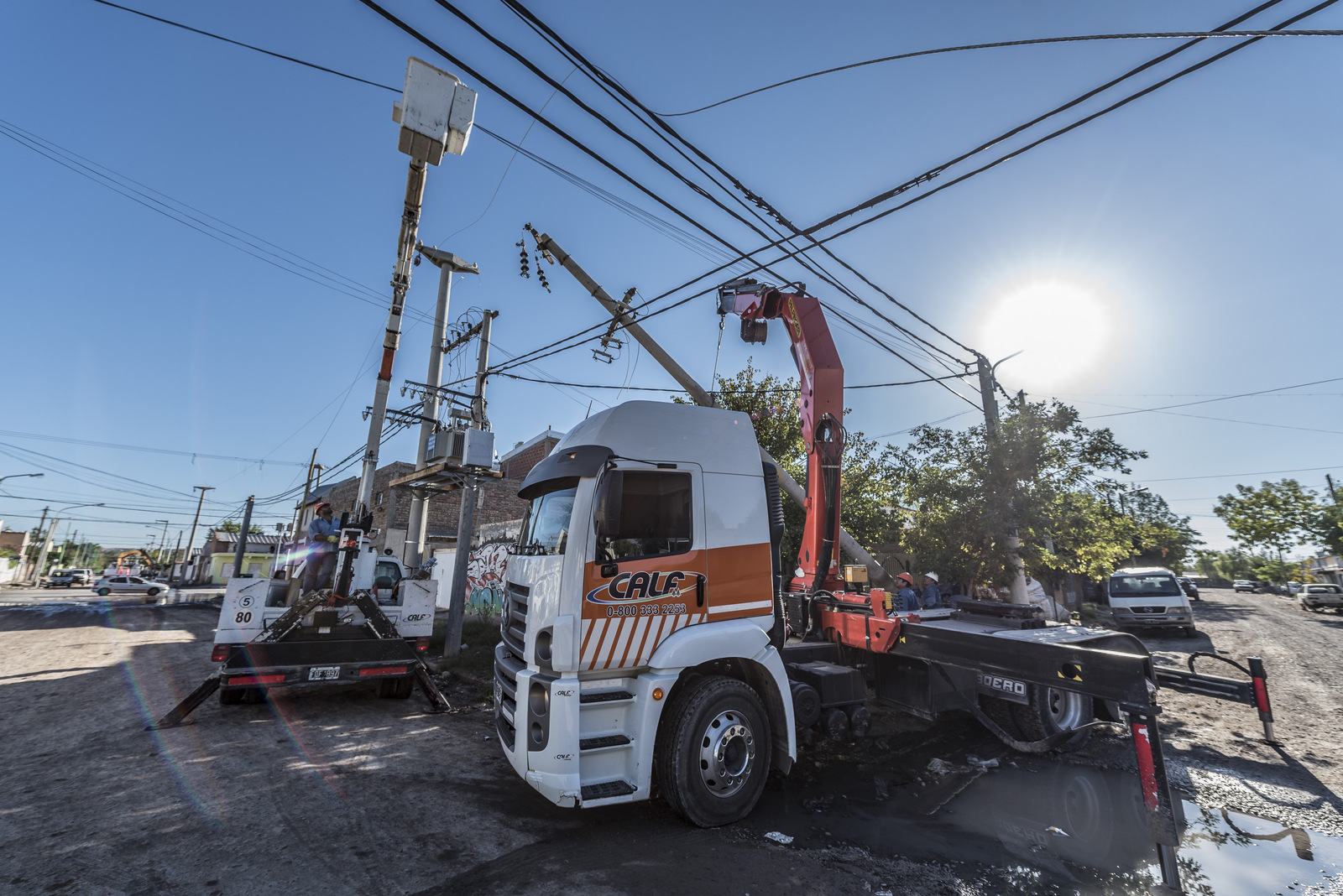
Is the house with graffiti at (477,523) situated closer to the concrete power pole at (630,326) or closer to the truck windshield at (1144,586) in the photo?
the concrete power pole at (630,326)

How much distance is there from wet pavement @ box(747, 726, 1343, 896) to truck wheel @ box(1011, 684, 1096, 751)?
0.29 m

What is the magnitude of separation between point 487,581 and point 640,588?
16.1 m

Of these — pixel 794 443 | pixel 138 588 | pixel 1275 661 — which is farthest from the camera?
pixel 138 588

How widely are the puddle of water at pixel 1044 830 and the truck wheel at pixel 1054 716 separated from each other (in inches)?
14.1

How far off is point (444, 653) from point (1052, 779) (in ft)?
34.4

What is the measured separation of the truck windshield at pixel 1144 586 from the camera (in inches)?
610

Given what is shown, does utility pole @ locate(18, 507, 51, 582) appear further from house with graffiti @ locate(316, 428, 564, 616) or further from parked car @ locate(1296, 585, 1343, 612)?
parked car @ locate(1296, 585, 1343, 612)

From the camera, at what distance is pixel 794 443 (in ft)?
55.4

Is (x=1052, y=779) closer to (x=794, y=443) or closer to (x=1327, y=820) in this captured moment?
(x=1327, y=820)

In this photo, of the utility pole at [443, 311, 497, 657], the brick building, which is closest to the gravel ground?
the utility pole at [443, 311, 497, 657]

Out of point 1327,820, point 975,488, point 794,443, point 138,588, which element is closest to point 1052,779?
point 1327,820

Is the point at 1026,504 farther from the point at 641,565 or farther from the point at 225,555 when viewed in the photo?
the point at 225,555

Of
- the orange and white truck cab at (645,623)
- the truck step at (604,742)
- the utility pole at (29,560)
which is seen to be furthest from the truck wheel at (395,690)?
the utility pole at (29,560)

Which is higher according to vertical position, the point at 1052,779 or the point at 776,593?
the point at 776,593
